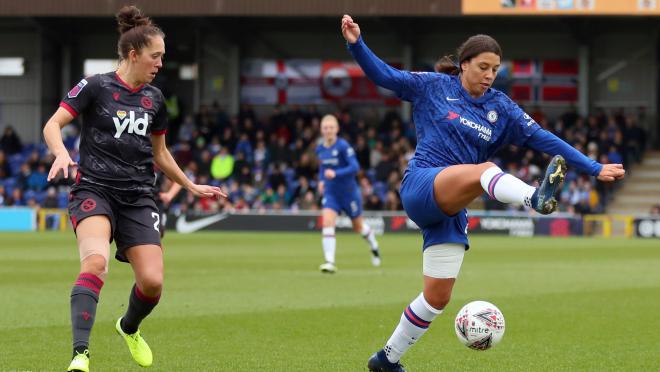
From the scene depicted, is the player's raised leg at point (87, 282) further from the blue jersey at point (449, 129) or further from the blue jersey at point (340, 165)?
the blue jersey at point (340, 165)

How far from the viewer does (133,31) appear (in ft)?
24.3

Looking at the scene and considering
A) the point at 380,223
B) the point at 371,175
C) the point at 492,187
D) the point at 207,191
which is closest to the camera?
the point at 492,187

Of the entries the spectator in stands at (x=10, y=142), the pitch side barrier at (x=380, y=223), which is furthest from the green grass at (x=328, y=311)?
the spectator in stands at (x=10, y=142)

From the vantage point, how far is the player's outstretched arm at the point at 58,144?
259 inches

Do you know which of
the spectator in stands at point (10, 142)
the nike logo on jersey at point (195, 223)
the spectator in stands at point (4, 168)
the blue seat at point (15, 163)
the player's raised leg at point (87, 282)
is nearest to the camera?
the player's raised leg at point (87, 282)

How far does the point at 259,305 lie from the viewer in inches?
488

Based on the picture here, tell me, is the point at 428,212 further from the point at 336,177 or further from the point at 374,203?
the point at 374,203

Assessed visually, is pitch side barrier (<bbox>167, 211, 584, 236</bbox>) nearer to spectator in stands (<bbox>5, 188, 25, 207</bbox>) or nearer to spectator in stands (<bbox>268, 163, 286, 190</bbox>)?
spectator in stands (<bbox>268, 163, 286, 190</bbox>)

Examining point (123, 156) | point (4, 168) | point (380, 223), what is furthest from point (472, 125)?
point (4, 168)

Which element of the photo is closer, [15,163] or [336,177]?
[336,177]

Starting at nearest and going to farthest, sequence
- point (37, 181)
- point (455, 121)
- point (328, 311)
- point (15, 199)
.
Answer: point (455, 121)
point (328, 311)
point (15, 199)
point (37, 181)

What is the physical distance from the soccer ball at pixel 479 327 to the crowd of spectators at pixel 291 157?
81.1 feet

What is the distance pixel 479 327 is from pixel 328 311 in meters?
→ 4.38

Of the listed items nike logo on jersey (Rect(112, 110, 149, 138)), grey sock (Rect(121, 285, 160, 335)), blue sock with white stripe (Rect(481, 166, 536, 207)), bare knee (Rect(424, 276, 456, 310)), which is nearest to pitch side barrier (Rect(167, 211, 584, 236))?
grey sock (Rect(121, 285, 160, 335))
